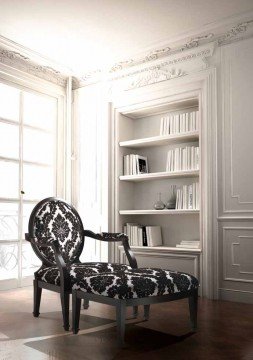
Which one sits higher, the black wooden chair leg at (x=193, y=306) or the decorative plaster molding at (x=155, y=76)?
the decorative plaster molding at (x=155, y=76)

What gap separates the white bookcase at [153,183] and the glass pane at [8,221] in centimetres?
111

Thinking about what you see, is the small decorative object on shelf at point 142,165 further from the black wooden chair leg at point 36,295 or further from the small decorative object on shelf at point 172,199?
the black wooden chair leg at point 36,295

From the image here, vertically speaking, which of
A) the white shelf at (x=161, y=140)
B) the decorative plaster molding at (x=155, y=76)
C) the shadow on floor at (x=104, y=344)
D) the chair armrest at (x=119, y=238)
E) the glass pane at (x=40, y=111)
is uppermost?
the decorative plaster molding at (x=155, y=76)

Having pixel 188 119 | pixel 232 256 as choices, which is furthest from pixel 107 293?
pixel 188 119

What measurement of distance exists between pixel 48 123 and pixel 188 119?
1.78 m

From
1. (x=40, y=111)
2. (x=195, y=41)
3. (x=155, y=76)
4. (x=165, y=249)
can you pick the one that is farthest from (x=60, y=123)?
(x=165, y=249)

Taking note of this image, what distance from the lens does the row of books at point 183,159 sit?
401 cm

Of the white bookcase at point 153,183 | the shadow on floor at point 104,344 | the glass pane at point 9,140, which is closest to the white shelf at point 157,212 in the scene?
the white bookcase at point 153,183

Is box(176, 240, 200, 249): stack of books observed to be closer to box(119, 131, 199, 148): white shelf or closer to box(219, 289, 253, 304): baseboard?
box(219, 289, 253, 304): baseboard

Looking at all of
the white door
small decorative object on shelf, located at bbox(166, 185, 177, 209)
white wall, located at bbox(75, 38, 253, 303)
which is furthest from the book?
the white door

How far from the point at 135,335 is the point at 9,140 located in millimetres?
2741

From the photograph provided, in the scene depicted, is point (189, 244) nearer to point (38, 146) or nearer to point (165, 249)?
point (165, 249)

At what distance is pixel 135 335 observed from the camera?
2434 millimetres

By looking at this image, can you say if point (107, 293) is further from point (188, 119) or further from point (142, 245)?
point (188, 119)
